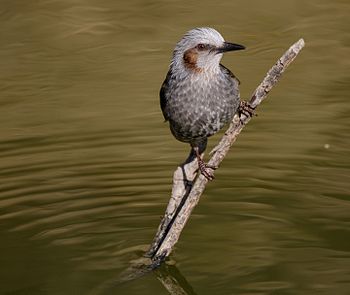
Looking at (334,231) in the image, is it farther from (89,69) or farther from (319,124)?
(89,69)

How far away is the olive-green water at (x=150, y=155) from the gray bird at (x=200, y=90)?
102cm

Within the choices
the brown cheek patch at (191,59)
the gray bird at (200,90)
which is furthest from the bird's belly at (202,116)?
the brown cheek patch at (191,59)

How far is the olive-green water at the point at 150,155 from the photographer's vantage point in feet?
24.2

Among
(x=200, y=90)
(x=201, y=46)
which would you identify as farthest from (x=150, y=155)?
(x=201, y=46)

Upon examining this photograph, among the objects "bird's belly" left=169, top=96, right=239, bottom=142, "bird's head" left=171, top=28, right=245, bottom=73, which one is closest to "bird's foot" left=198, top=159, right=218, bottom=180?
"bird's belly" left=169, top=96, right=239, bottom=142

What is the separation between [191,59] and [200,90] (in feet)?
0.67

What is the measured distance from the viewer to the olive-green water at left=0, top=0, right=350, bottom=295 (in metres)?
7.37

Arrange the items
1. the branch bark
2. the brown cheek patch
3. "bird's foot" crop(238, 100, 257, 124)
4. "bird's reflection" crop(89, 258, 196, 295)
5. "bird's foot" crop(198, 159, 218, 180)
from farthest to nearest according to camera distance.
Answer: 1. "bird's reflection" crop(89, 258, 196, 295)
2. the brown cheek patch
3. "bird's foot" crop(238, 100, 257, 124)
4. "bird's foot" crop(198, 159, 218, 180)
5. the branch bark

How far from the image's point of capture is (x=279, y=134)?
9367 millimetres

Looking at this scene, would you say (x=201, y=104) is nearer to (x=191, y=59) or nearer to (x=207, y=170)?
(x=191, y=59)

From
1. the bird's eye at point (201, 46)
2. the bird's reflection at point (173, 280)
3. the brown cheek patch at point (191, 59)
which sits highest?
the bird's eye at point (201, 46)

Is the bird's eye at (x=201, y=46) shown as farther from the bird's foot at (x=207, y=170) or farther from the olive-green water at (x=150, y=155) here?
the olive-green water at (x=150, y=155)

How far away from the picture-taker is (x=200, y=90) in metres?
6.89

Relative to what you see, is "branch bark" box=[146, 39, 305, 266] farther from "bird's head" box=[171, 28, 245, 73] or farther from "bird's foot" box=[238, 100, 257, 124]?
"bird's head" box=[171, 28, 245, 73]
